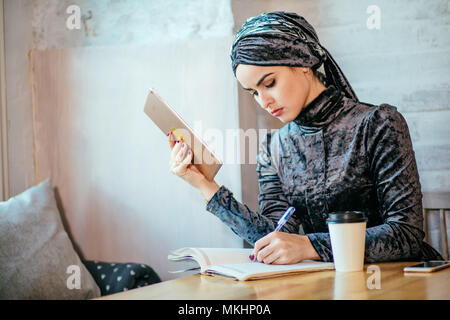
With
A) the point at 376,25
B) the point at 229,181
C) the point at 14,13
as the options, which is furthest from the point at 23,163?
the point at 376,25

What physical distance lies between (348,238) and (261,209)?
57 cm

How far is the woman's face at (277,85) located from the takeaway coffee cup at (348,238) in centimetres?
44

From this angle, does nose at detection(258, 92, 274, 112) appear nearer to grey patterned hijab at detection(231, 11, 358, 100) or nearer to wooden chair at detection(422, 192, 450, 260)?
grey patterned hijab at detection(231, 11, 358, 100)

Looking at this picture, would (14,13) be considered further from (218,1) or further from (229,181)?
(229,181)

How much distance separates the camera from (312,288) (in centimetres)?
82

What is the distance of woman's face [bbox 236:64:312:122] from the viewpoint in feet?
4.29

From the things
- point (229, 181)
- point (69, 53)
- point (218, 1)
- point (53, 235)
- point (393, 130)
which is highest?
point (218, 1)

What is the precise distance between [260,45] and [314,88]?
22 centimetres

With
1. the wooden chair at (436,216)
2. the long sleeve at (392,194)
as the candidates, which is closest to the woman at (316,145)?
the long sleeve at (392,194)

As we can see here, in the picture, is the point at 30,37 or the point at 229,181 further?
the point at 30,37

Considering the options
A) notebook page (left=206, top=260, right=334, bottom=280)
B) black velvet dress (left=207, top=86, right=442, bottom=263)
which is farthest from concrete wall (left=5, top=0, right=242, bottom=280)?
notebook page (left=206, top=260, right=334, bottom=280)

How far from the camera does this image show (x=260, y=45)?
1.30 meters

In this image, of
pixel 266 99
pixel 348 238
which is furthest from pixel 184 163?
pixel 348 238
